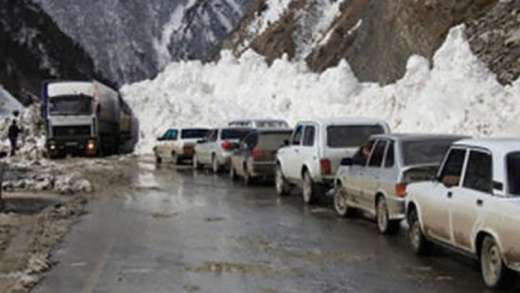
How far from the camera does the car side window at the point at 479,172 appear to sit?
34.0ft

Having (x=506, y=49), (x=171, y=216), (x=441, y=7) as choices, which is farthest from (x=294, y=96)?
(x=171, y=216)

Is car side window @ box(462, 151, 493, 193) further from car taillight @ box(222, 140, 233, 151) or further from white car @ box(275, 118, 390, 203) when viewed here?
car taillight @ box(222, 140, 233, 151)

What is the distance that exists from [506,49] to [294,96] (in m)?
21.9

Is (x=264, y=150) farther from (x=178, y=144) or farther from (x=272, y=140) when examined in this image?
(x=178, y=144)

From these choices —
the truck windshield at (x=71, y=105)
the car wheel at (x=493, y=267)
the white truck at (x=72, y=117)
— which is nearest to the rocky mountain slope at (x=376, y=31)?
the white truck at (x=72, y=117)

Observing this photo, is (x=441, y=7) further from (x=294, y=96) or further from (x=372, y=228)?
(x=372, y=228)

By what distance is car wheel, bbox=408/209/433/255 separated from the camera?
1247 centimetres

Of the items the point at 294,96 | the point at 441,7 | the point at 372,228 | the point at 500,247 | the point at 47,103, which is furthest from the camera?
the point at 294,96

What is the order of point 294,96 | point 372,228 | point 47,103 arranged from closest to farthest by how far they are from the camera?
point 372,228, point 47,103, point 294,96

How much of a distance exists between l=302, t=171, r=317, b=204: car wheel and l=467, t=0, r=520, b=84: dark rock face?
12.7 meters

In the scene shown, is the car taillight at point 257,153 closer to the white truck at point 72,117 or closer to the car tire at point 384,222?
the car tire at point 384,222

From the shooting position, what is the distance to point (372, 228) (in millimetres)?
15523

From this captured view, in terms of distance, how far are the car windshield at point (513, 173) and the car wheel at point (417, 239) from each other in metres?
2.56

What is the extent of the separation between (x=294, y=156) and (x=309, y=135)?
79 centimetres
